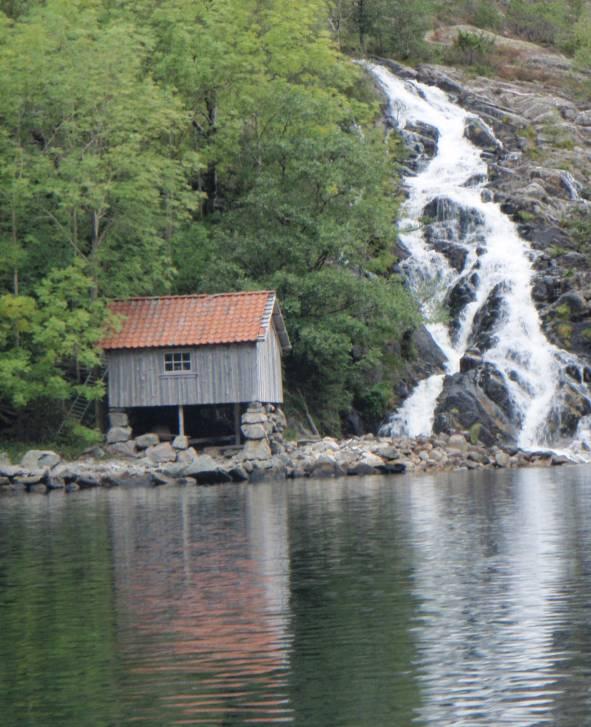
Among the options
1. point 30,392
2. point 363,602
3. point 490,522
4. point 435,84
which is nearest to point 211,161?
point 30,392

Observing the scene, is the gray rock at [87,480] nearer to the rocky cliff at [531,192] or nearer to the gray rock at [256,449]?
the gray rock at [256,449]

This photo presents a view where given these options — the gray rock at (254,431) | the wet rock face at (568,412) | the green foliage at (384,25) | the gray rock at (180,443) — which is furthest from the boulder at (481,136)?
the gray rock at (180,443)

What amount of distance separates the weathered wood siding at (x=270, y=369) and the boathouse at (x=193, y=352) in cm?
3

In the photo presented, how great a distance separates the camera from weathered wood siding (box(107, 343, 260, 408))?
41031 millimetres

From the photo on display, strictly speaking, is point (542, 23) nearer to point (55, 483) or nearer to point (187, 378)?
point (187, 378)

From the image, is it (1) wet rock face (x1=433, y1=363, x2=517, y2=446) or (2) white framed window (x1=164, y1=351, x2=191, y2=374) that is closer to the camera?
(2) white framed window (x1=164, y1=351, x2=191, y2=374)

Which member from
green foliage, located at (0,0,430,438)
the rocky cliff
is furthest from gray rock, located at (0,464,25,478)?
the rocky cliff

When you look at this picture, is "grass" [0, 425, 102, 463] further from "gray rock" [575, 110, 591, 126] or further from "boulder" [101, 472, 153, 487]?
"gray rock" [575, 110, 591, 126]

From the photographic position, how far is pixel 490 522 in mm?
22797

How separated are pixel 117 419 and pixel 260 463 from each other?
17.0 feet

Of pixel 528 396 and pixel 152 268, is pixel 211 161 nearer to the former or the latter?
pixel 152 268

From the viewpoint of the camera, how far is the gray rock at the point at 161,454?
39969 millimetres

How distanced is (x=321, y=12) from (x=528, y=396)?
19467 millimetres

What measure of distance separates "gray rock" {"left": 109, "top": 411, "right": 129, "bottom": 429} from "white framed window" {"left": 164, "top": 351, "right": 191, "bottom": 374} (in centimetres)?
191
